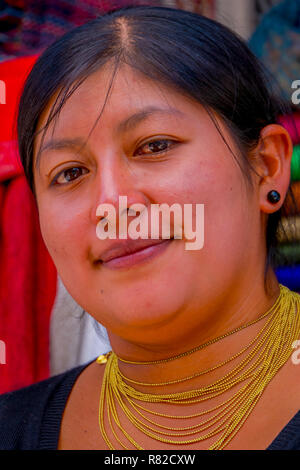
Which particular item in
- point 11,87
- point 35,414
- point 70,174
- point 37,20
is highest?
point 37,20

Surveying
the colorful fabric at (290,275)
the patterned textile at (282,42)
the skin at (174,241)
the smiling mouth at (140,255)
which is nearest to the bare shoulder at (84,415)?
the skin at (174,241)

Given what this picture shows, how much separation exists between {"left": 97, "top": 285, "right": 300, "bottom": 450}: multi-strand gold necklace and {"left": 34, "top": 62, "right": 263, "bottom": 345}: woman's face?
0.11m

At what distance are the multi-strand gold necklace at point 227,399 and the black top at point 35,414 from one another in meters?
0.12

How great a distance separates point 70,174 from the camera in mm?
1065

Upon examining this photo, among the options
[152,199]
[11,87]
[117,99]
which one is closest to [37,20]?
[11,87]

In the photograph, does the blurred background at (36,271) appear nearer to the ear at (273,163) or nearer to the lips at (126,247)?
the ear at (273,163)

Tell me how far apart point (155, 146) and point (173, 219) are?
135 mm

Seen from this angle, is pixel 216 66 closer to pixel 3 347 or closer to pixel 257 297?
pixel 257 297

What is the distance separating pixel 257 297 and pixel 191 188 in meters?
0.26

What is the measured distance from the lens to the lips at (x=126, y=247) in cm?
94

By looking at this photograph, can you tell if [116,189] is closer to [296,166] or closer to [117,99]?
[117,99]

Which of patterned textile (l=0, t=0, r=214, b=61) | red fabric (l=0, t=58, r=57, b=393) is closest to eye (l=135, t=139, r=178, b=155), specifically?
red fabric (l=0, t=58, r=57, b=393)

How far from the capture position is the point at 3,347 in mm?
1536

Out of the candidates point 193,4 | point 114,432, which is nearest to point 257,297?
point 114,432
